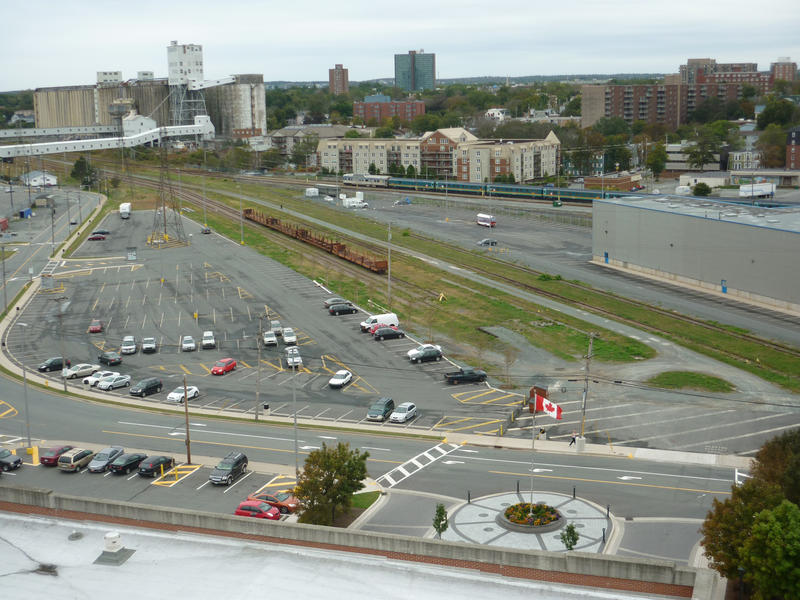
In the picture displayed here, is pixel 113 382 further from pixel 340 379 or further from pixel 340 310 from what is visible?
pixel 340 310

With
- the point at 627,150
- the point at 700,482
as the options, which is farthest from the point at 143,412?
the point at 627,150

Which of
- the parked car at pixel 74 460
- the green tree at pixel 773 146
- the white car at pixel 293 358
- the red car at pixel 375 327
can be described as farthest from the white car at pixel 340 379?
the green tree at pixel 773 146

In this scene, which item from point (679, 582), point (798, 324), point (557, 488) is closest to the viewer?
point (679, 582)

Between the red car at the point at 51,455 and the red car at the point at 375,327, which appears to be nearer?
the red car at the point at 51,455

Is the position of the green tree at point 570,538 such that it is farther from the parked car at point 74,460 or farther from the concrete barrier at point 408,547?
the parked car at point 74,460

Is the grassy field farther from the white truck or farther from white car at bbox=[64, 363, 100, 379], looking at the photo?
the white truck

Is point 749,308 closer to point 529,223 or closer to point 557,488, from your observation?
point 557,488
